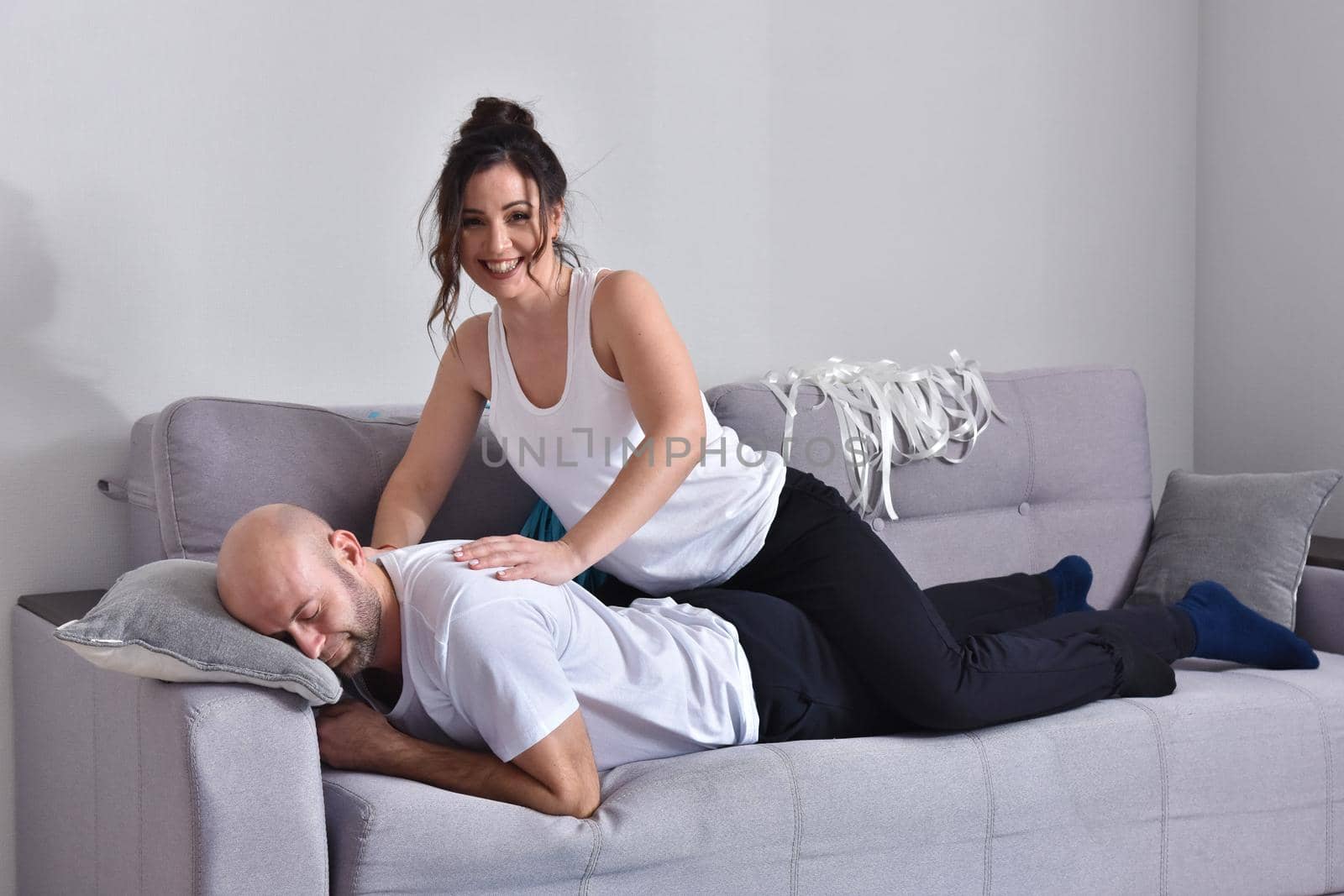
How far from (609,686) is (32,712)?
3.46 feet

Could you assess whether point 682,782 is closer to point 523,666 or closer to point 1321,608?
point 523,666

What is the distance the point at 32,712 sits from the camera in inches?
80.3

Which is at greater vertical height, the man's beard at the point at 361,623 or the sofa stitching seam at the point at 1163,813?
the man's beard at the point at 361,623

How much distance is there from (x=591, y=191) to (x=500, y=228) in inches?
33.5

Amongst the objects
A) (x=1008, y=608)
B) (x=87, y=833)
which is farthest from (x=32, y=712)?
(x=1008, y=608)

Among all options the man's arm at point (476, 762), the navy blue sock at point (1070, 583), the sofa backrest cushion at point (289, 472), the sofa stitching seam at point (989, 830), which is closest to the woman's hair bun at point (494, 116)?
the sofa backrest cushion at point (289, 472)


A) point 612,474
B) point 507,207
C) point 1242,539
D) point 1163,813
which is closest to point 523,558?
point 612,474

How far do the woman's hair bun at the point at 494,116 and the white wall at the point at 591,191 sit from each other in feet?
1.92

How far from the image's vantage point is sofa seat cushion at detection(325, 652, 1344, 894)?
4.59 ft

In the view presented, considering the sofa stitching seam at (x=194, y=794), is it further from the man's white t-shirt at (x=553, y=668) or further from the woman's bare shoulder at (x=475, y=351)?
the woman's bare shoulder at (x=475, y=351)

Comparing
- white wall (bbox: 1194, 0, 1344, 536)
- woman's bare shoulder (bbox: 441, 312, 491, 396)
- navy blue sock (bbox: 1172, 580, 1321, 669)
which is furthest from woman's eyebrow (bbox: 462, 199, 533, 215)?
white wall (bbox: 1194, 0, 1344, 536)

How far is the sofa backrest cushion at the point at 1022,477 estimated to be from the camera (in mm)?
2354

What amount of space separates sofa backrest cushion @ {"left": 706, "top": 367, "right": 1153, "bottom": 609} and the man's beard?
0.94 metres

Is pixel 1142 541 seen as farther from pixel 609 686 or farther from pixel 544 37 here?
pixel 544 37
